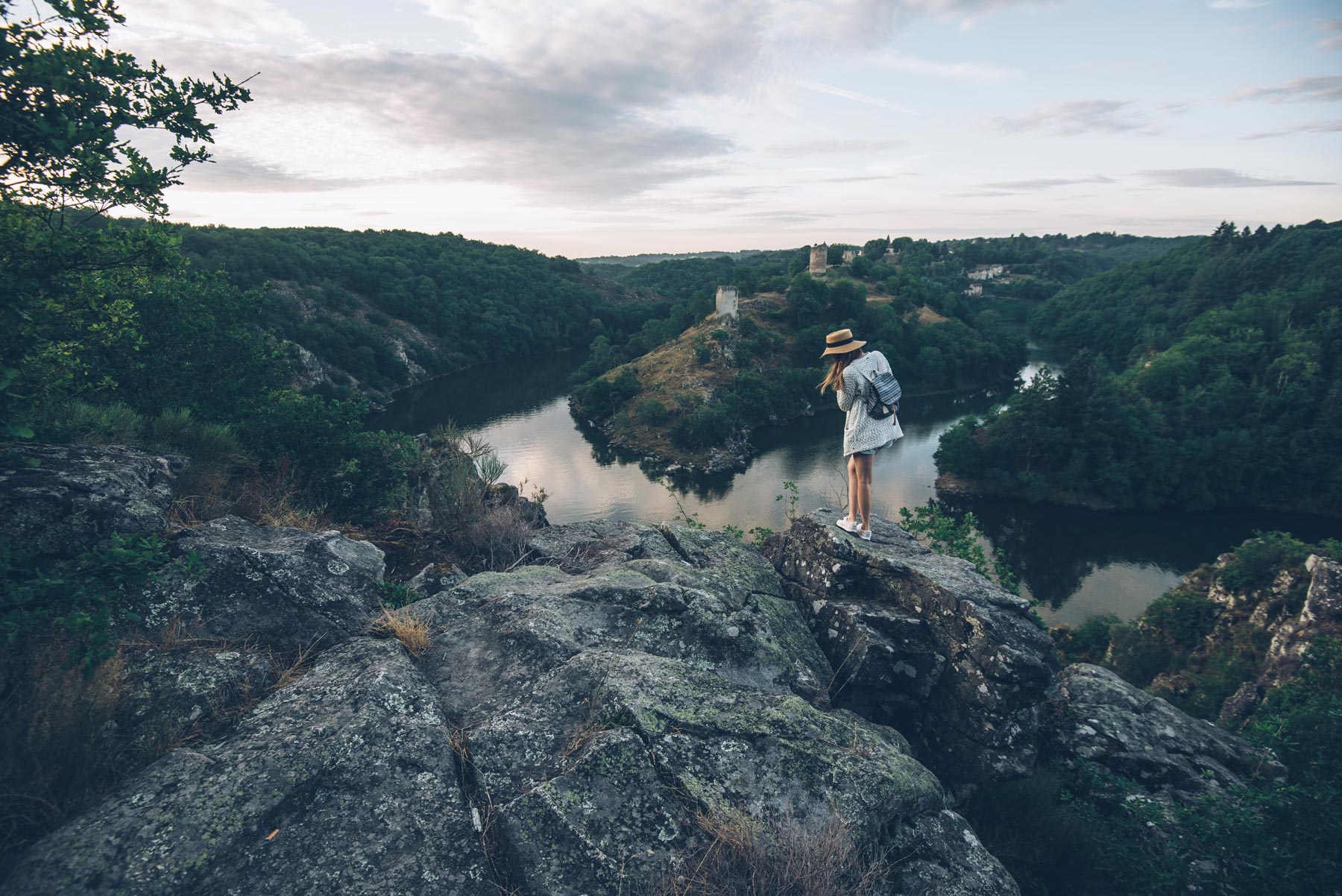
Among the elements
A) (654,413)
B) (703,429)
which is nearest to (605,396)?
(654,413)

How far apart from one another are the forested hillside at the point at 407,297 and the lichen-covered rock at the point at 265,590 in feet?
161

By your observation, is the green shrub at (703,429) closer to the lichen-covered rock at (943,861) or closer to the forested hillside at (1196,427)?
the forested hillside at (1196,427)

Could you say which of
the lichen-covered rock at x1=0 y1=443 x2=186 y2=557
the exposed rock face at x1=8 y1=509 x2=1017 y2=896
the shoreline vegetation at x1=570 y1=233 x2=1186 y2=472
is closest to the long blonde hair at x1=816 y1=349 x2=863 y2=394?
the exposed rock face at x1=8 y1=509 x2=1017 y2=896

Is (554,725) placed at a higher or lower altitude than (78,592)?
lower

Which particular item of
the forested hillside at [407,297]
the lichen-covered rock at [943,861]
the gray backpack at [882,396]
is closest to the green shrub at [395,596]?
the lichen-covered rock at [943,861]

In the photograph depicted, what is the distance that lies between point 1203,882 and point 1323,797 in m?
1.57

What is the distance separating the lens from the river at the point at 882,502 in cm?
3272

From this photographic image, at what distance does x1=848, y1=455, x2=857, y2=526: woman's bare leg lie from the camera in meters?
8.91

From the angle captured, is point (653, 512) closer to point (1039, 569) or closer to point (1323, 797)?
point (1039, 569)

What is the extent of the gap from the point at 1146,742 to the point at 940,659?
298 cm

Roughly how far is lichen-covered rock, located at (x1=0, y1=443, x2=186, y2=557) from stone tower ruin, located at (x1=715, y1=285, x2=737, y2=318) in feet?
238

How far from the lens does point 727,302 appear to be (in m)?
76.2

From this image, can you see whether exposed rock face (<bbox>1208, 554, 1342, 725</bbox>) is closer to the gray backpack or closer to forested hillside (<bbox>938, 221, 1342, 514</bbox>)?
the gray backpack

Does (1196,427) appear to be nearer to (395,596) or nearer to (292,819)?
(395,596)
